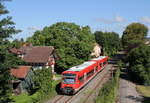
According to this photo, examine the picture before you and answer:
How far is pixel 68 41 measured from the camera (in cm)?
4616

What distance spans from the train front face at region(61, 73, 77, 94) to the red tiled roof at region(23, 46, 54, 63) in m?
15.7

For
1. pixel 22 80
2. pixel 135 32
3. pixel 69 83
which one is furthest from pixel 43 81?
pixel 135 32

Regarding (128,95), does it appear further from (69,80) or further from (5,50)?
(5,50)

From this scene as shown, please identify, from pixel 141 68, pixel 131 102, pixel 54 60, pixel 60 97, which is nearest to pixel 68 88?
pixel 60 97

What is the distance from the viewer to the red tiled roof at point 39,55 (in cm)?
4366

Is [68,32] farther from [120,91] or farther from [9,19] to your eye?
[9,19]

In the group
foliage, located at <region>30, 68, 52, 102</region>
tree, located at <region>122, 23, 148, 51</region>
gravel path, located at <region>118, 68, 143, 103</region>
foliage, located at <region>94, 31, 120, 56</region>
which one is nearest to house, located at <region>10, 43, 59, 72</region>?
foliage, located at <region>30, 68, 52, 102</region>

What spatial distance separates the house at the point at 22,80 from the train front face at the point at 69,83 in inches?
279

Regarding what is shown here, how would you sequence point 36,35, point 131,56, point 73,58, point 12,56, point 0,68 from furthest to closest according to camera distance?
point 36,35, point 73,58, point 131,56, point 12,56, point 0,68

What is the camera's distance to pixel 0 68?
19.9 metres

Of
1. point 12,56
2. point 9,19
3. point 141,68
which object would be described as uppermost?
point 9,19

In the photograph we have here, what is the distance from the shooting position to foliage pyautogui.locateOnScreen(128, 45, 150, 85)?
120 ft

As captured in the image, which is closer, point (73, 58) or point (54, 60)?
point (73, 58)

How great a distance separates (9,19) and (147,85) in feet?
88.4
